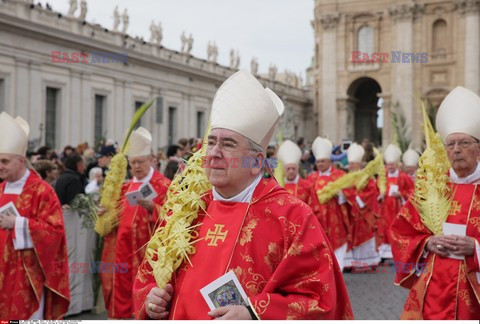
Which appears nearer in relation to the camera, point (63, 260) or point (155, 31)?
point (63, 260)

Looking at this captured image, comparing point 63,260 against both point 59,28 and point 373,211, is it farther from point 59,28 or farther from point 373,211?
point 59,28

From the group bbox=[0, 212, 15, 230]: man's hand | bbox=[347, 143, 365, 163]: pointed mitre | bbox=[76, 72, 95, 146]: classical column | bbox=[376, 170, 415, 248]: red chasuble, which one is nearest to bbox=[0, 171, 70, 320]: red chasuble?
bbox=[0, 212, 15, 230]: man's hand

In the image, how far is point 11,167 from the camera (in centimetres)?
633

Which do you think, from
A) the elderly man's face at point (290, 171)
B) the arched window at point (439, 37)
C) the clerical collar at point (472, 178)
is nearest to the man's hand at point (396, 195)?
the elderly man's face at point (290, 171)

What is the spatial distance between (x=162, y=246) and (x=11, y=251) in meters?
2.97

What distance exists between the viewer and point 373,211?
14.0m

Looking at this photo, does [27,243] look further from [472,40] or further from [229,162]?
[472,40]

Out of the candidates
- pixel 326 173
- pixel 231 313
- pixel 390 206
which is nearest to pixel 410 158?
pixel 390 206

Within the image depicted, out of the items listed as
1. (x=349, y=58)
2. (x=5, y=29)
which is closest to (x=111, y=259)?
(x=5, y=29)

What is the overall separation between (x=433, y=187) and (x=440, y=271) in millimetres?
635

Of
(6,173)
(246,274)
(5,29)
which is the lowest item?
(246,274)

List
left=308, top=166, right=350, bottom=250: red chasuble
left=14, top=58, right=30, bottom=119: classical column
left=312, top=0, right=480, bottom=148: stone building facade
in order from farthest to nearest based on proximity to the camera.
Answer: left=312, top=0, right=480, bottom=148: stone building facade
left=14, top=58, right=30, bottom=119: classical column
left=308, top=166, right=350, bottom=250: red chasuble

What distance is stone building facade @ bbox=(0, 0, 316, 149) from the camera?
24547mm

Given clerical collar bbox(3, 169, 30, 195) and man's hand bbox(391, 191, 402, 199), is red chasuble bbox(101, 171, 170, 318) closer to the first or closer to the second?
clerical collar bbox(3, 169, 30, 195)
